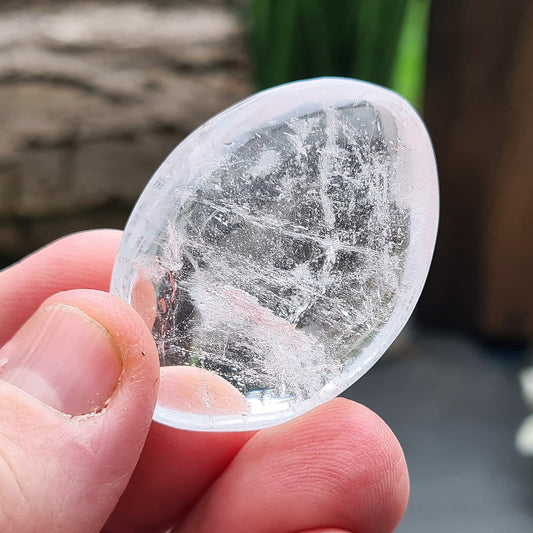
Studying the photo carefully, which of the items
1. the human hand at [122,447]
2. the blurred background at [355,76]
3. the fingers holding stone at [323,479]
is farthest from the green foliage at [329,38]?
the fingers holding stone at [323,479]

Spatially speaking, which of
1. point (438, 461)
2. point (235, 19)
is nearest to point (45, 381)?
point (438, 461)

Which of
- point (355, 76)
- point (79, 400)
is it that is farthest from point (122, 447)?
point (355, 76)

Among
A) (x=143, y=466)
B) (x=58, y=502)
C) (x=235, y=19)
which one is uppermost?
(x=235, y=19)

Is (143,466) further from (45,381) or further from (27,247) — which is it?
(27,247)

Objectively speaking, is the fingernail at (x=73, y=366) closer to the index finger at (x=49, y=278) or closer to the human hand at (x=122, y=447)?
the human hand at (x=122, y=447)

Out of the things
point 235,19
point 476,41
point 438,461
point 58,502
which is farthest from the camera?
point 235,19

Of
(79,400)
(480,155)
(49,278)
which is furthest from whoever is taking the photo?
(480,155)

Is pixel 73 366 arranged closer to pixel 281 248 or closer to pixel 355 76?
pixel 281 248
